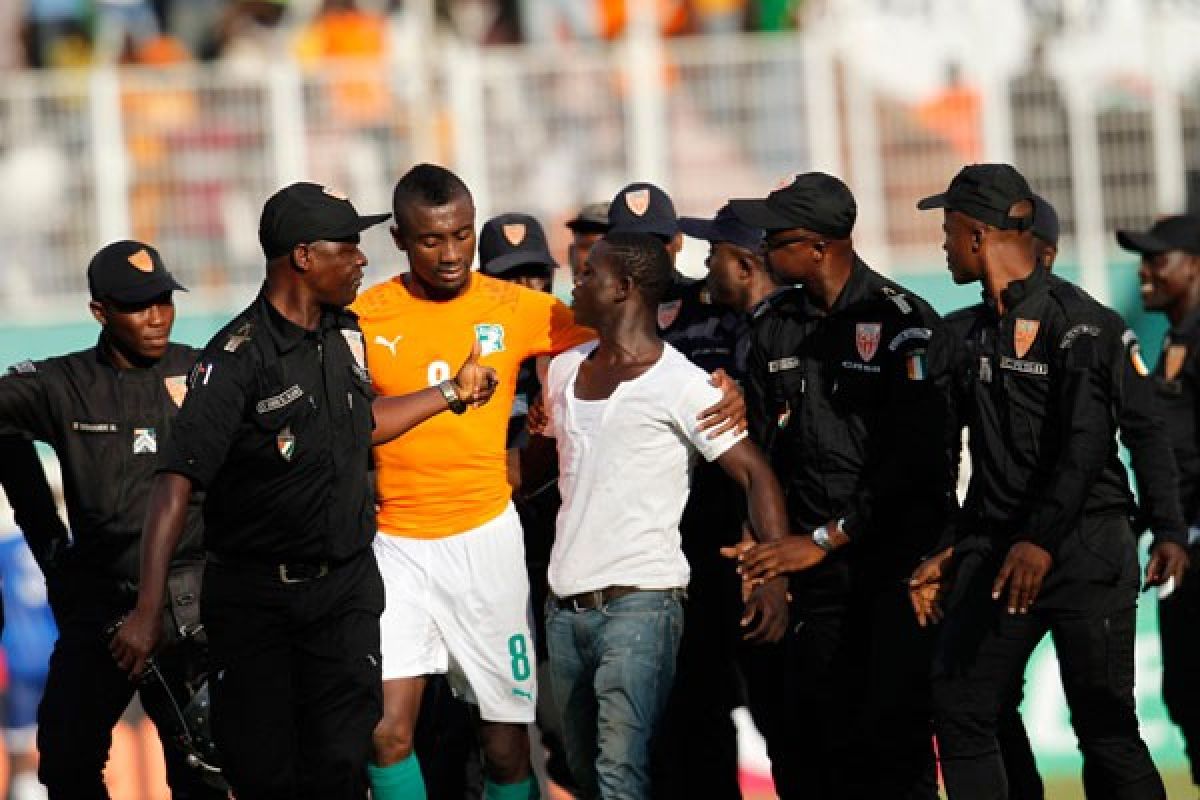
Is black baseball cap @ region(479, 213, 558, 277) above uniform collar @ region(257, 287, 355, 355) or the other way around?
above

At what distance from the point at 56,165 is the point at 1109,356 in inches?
362

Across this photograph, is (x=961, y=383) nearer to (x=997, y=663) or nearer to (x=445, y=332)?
(x=997, y=663)

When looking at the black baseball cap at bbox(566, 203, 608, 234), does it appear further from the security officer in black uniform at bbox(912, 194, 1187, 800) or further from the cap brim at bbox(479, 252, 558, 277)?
the security officer in black uniform at bbox(912, 194, 1187, 800)

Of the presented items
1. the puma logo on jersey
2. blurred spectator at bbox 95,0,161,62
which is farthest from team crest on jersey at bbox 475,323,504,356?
blurred spectator at bbox 95,0,161,62

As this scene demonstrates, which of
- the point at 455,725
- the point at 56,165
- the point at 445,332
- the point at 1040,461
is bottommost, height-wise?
the point at 455,725

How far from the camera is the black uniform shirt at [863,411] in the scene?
8211 mm

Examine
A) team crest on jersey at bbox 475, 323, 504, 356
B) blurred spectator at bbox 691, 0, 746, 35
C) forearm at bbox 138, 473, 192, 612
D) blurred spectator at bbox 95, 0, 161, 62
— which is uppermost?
blurred spectator at bbox 95, 0, 161, 62

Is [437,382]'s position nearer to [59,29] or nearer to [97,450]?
[97,450]

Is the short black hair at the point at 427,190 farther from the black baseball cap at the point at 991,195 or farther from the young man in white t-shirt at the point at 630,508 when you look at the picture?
the black baseball cap at the point at 991,195

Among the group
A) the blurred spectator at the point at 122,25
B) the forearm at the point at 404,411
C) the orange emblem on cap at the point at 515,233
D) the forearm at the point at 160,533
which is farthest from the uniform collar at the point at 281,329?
the blurred spectator at the point at 122,25

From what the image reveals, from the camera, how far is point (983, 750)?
786 cm

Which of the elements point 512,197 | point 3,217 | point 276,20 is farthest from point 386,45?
point 3,217

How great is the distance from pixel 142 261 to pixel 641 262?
2110 millimetres

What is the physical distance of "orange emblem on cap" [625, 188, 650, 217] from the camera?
998 cm
